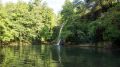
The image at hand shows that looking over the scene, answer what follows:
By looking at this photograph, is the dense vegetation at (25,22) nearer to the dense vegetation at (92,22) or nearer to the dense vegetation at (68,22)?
the dense vegetation at (68,22)

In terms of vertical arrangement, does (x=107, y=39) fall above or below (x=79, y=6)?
below

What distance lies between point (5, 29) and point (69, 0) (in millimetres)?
40521

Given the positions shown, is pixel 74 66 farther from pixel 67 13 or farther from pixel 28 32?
pixel 67 13

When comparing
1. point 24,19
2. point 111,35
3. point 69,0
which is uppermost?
point 69,0

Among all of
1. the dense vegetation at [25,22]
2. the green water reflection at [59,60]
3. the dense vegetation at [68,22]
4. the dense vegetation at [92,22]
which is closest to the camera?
the green water reflection at [59,60]

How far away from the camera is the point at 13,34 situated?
76750 mm

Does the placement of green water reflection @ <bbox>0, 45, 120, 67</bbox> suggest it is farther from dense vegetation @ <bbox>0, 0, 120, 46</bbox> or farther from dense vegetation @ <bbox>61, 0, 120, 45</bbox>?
dense vegetation @ <bbox>0, 0, 120, 46</bbox>

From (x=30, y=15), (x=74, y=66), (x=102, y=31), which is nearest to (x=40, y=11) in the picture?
(x=30, y=15)

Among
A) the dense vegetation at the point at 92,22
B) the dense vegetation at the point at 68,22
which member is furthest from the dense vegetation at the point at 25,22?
the dense vegetation at the point at 92,22

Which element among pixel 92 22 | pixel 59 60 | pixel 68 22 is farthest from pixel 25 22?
pixel 59 60

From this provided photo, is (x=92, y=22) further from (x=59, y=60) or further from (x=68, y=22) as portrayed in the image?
(x=59, y=60)

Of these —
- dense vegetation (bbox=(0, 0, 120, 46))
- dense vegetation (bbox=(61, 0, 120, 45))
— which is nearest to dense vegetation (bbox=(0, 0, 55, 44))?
dense vegetation (bbox=(0, 0, 120, 46))

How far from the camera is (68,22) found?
285 feet

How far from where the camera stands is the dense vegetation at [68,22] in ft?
195
